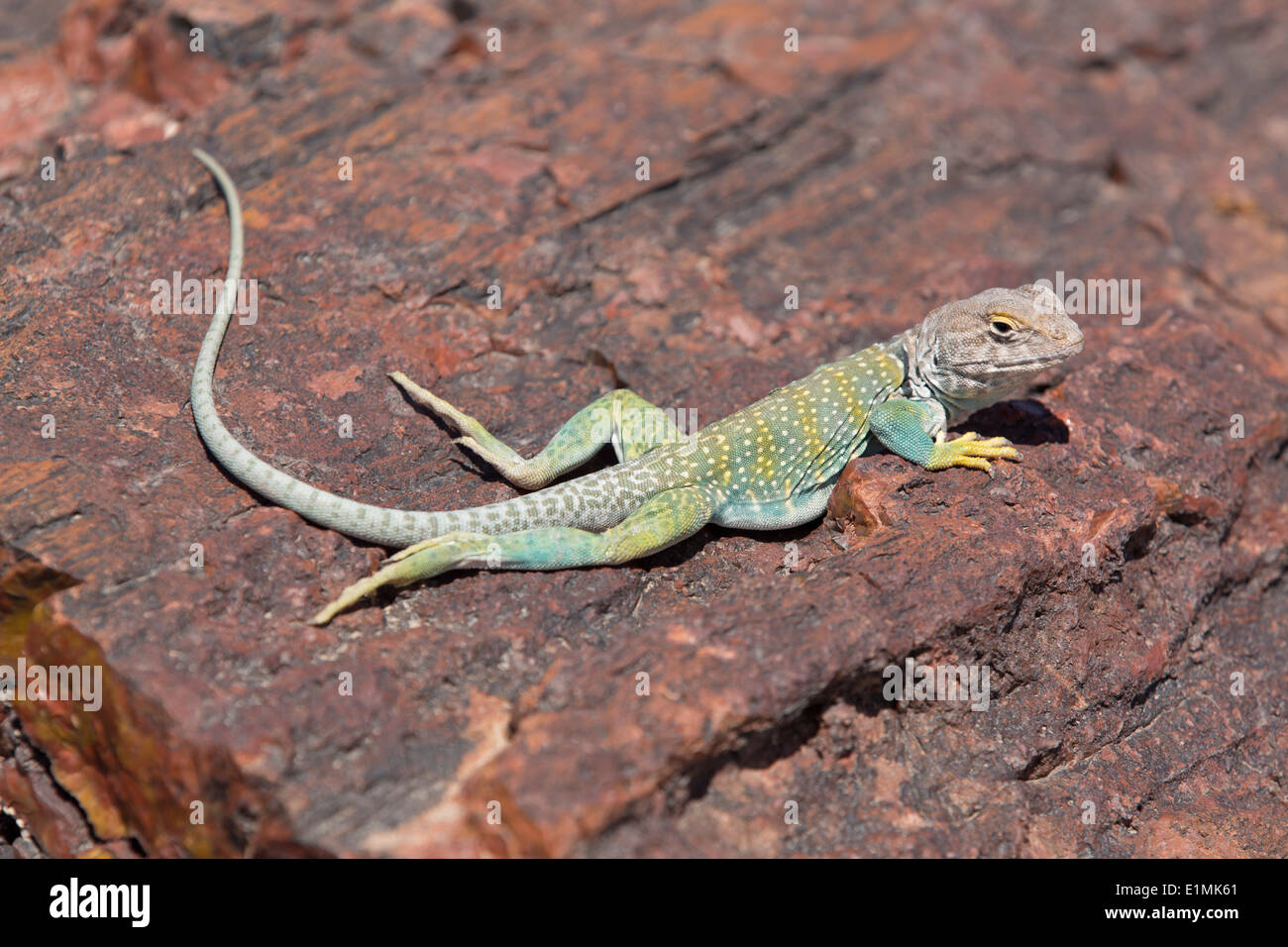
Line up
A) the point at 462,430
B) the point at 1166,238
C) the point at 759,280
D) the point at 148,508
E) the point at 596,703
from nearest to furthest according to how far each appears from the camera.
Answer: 1. the point at 596,703
2. the point at 148,508
3. the point at 462,430
4. the point at 759,280
5. the point at 1166,238

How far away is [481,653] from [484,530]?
86cm

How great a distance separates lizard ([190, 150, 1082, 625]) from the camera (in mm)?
5871

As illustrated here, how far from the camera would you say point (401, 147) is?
29.5ft

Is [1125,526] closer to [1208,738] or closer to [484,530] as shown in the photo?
[1208,738]

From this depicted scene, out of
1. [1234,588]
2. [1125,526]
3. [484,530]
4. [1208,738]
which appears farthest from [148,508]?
[1234,588]

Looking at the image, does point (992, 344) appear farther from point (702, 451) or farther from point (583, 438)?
point (583, 438)

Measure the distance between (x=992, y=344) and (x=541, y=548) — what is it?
3.06 meters

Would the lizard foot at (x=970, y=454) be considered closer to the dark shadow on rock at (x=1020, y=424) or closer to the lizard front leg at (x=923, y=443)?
the lizard front leg at (x=923, y=443)

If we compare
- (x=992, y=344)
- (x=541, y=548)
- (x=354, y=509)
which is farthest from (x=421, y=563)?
(x=992, y=344)

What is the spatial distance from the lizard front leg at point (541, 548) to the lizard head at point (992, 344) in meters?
1.89

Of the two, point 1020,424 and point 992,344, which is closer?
point 992,344

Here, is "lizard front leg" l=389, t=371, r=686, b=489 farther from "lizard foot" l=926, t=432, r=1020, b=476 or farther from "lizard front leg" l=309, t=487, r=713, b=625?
"lizard foot" l=926, t=432, r=1020, b=476

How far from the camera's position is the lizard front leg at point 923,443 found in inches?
253

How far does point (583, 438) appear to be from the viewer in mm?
6652
